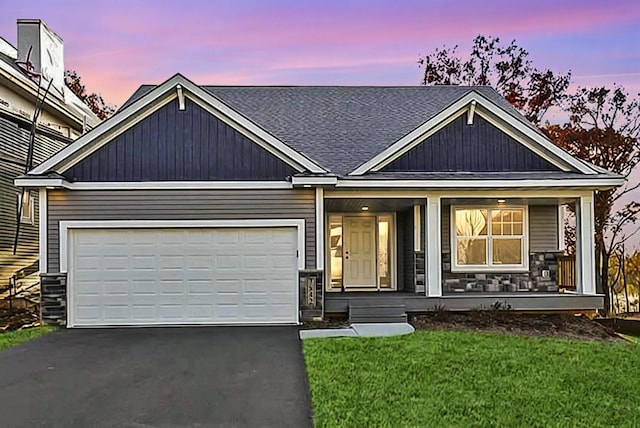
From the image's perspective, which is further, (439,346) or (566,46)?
(566,46)

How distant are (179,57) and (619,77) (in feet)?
51.6

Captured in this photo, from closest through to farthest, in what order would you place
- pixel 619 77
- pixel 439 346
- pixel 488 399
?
pixel 488 399 < pixel 439 346 < pixel 619 77

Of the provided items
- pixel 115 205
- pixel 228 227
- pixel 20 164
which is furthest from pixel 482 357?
pixel 20 164

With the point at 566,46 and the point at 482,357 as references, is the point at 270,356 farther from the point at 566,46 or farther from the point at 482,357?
the point at 566,46

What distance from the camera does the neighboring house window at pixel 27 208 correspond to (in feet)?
49.6

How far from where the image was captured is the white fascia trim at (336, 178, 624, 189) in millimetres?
12148

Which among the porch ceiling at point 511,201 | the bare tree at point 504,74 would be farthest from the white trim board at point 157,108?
the bare tree at point 504,74

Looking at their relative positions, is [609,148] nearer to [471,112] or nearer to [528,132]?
[528,132]

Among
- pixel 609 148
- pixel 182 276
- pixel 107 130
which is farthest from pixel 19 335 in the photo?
pixel 609 148

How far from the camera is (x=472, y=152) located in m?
13.0

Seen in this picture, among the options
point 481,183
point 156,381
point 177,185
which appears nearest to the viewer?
point 156,381

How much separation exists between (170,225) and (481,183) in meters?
6.30

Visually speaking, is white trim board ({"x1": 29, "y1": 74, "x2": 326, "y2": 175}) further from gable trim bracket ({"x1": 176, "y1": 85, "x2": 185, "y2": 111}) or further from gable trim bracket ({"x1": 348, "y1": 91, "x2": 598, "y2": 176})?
gable trim bracket ({"x1": 348, "y1": 91, "x2": 598, "y2": 176})

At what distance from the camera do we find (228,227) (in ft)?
39.3
